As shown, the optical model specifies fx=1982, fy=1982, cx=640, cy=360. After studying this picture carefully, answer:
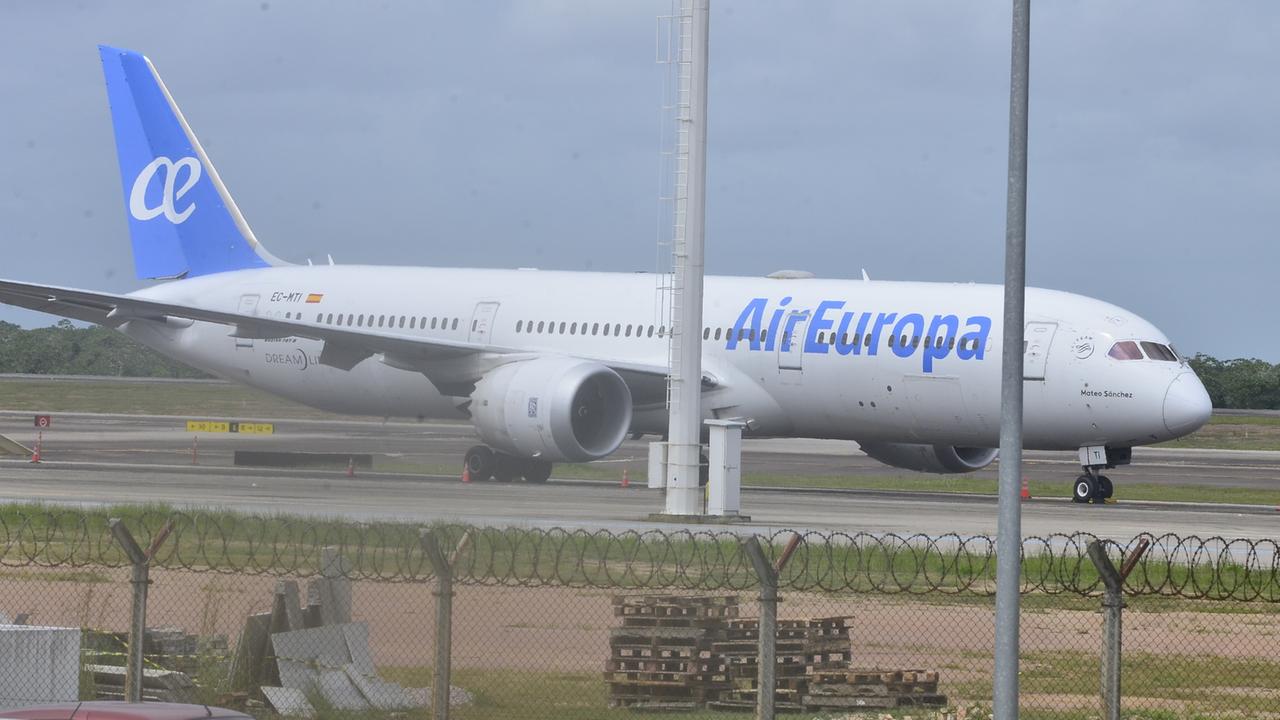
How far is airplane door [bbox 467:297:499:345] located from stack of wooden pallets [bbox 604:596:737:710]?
2567 cm

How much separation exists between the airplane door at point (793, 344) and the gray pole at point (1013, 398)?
24.2 metres

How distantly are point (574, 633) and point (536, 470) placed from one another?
2046 centimetres

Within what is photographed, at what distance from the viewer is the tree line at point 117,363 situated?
52938mm

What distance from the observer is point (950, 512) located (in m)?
31.7

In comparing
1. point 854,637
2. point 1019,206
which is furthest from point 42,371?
point 1019,206

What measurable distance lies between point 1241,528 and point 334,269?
22224mm

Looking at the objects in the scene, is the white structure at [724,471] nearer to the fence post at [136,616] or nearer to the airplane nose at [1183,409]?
the airplane nose at [1183,409]

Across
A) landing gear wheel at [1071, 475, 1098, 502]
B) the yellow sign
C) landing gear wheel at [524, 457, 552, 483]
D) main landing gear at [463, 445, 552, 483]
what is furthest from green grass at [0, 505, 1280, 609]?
the yellow sign

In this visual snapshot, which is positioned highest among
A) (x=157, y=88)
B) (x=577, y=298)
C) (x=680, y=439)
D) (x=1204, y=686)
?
(x=157, y=88)

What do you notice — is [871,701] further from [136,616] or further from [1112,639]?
[136,616]

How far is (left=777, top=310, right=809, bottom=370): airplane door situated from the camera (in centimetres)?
3597

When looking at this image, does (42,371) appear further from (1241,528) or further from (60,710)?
(60,710)

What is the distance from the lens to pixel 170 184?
149 feet

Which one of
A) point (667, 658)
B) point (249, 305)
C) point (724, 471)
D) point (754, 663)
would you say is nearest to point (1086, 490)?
point (724, 471)
